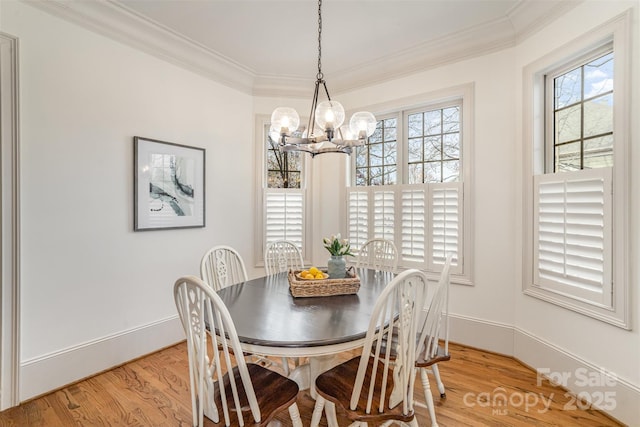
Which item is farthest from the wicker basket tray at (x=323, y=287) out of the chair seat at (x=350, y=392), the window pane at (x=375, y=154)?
the window pane at (x=375, y=154)

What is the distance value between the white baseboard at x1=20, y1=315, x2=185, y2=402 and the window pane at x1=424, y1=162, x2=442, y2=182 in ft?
9.63

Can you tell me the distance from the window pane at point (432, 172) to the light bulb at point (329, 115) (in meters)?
1.70

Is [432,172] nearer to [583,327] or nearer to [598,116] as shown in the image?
[598,116]

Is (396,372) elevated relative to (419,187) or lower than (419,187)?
lower

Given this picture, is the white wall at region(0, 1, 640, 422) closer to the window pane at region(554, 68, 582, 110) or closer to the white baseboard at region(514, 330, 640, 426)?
the white baseboard at region(514, 330, 640, 426)

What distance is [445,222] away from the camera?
10.2ft

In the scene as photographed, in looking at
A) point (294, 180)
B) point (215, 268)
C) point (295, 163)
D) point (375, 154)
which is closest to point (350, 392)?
point (215, 268)

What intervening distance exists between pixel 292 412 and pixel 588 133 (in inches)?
105

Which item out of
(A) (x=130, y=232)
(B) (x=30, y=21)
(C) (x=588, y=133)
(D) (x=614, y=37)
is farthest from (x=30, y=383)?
(D) (x=614, y=37)

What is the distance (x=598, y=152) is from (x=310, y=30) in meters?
2.45

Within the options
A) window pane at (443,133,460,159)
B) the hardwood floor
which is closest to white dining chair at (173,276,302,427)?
the hardwood floor

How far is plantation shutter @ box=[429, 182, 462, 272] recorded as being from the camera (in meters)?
3.04

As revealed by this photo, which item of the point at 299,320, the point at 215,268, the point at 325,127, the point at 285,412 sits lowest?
Result: the point at 285,412

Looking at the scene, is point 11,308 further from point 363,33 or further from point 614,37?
point 614,37
